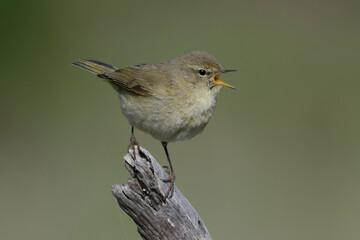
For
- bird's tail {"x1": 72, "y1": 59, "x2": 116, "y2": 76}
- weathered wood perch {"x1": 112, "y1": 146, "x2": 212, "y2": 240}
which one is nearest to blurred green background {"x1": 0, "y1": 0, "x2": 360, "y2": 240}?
bird's tail {"x1": 72, "y1": 59, "x2": 116, "y2": 76}

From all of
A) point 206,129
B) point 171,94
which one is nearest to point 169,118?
point 171,94

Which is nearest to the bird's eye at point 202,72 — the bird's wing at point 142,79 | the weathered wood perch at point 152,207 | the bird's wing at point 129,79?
the bird's wing at point 142,79

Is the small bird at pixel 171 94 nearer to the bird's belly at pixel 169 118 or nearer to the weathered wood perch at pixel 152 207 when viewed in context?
the bird's belly at pixel 169 118

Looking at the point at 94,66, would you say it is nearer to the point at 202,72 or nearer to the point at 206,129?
the point at 202,72

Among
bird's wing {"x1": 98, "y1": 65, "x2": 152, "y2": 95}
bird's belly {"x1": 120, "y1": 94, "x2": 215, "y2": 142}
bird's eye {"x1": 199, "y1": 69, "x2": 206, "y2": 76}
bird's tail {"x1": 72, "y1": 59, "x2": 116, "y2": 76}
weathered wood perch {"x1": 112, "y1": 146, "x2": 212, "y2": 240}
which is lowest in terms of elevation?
weathered wood perch {"x1": 112, "y1": 146, "x2": 212, "y2": 240}

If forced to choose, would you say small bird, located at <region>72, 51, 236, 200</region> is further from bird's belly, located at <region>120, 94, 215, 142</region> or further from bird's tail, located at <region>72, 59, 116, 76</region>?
bird's tail, located at <region>72, 59, 116, 76</region>

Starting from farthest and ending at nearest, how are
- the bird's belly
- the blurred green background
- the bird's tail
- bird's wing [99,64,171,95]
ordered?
1. the blurred green background
2. the bird's tail
3. bird's wing [99,64,171,95]
4. the bird's belly

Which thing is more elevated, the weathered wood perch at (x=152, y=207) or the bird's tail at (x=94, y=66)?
the bird's tail at (x=94, y=66)
